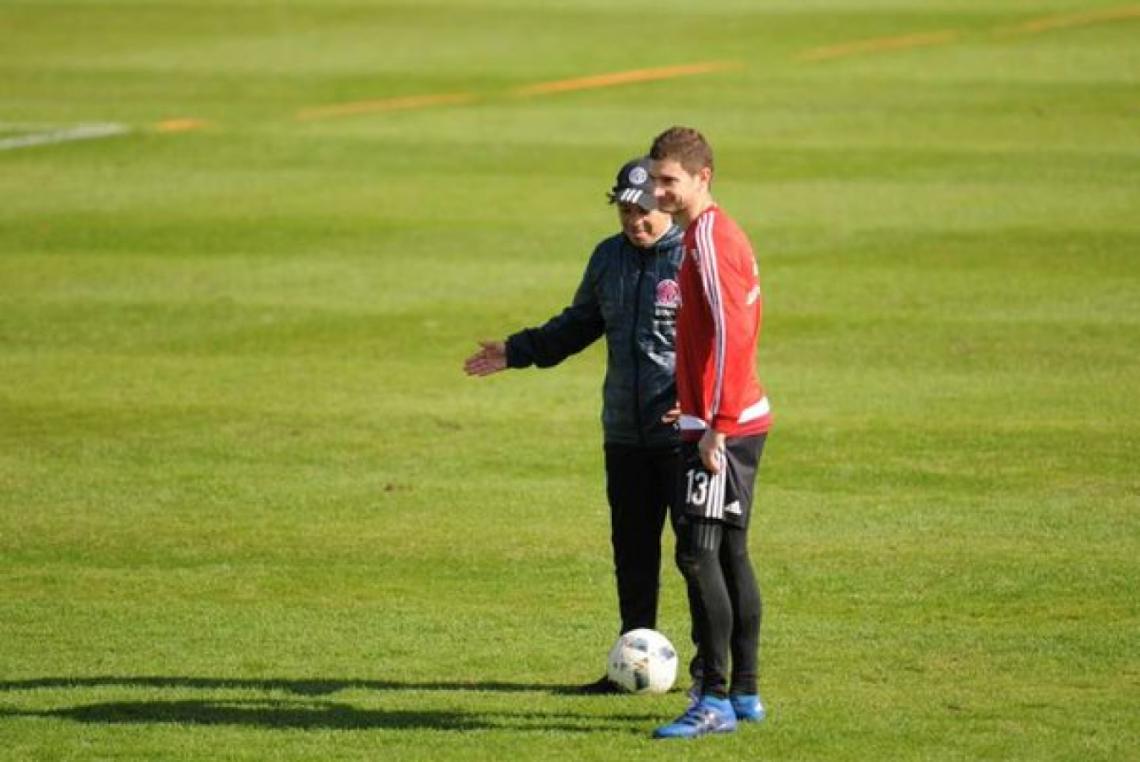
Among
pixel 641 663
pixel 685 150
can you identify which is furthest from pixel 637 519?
pixel 685 150

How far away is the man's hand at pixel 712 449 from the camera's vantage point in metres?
8.49

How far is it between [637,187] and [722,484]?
1296mm

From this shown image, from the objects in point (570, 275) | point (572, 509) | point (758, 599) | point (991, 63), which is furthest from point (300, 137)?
point (758, 599)

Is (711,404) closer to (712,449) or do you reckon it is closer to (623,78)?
(712,449)

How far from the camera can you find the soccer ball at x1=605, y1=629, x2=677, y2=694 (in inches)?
365

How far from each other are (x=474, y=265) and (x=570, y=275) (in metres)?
0.92

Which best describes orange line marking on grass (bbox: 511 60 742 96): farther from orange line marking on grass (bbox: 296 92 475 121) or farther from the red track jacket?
the red track jacket

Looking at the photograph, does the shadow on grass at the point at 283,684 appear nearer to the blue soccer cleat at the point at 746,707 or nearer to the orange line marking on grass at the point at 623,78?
the blue soccer cleat at the point at 746,707

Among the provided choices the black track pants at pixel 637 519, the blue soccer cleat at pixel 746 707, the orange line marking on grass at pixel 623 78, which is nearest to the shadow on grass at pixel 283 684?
the black track pants at pixel 637 519

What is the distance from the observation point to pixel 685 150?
8.53m

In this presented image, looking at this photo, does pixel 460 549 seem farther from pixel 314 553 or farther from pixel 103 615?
pixel 103 615

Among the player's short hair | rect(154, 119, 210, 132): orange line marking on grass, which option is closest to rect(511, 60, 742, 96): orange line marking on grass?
rect(154, 119, 210, 132): orange line marking on grass

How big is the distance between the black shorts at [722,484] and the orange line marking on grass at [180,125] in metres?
20.5

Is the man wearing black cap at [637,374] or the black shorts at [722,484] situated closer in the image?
the black shorts at [722,484]
